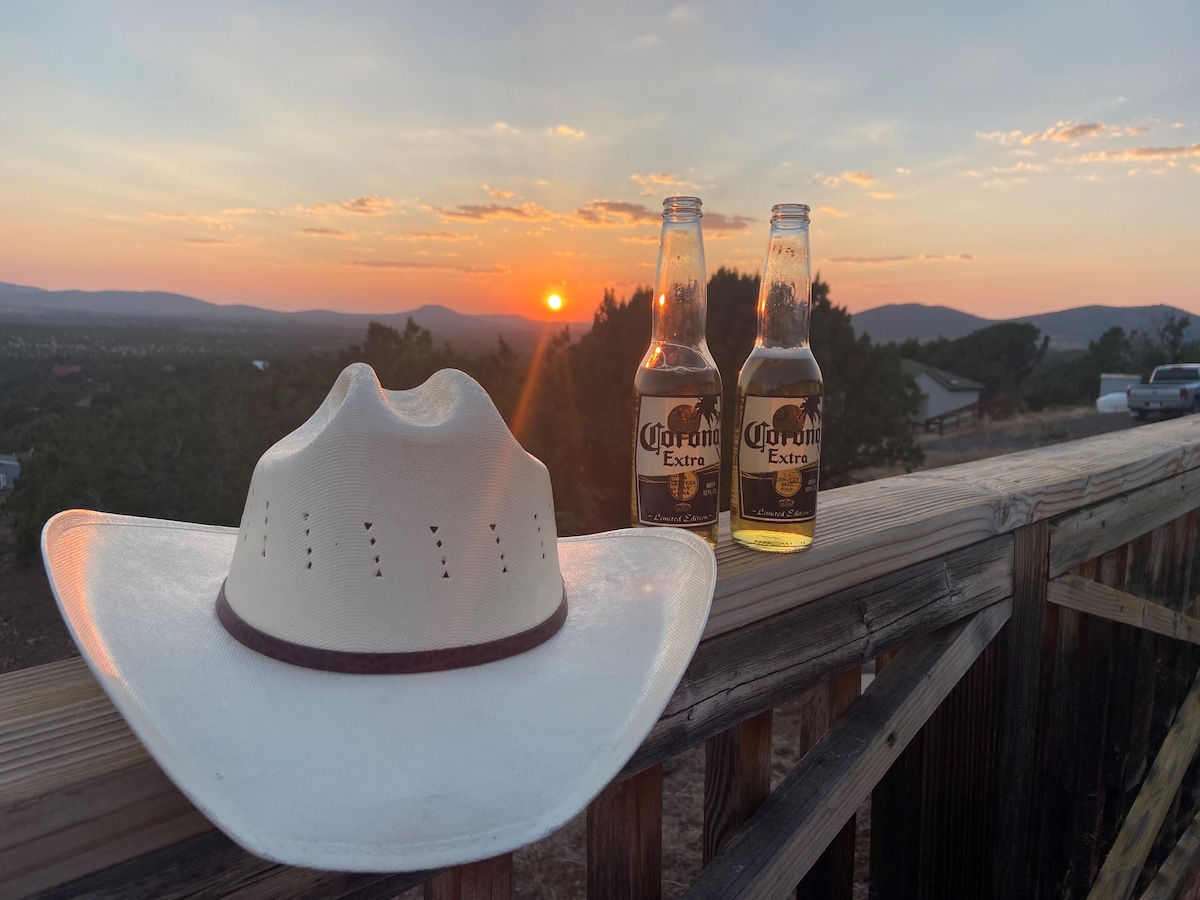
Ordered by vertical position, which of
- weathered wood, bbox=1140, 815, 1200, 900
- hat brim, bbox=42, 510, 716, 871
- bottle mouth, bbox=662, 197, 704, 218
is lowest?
weathered wood, bbox=1140, 815, 1200, 900

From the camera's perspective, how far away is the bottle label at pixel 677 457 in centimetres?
115

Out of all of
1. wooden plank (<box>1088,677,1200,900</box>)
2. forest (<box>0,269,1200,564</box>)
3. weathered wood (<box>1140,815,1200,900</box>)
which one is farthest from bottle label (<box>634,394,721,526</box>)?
forest (<box>0,269,1200,564</box>)

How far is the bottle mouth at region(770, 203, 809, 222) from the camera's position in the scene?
127 centimetres

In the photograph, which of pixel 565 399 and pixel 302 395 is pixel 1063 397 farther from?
pixel 302 395

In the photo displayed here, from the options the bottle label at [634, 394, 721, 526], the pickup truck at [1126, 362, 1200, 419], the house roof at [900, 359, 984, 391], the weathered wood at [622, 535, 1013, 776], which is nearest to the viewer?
the weathered wood at [622, 535, 1013, 776]

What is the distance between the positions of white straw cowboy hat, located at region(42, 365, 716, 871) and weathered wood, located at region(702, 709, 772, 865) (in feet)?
1.36

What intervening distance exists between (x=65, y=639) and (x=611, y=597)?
919 cm

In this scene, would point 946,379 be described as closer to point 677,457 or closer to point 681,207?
point 681,207

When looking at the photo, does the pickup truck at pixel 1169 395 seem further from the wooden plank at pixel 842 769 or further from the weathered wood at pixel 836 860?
the weathered wood at pixel 836 860

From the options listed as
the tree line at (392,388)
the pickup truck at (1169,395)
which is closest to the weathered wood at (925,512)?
the tree line at (392,388)

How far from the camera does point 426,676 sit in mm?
714

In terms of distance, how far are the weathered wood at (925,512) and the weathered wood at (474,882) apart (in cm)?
38

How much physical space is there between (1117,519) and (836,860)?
1.10 metres

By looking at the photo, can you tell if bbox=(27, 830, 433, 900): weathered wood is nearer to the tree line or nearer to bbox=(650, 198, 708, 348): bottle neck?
bbox=(650, 198, 708, 348): bottle neck
